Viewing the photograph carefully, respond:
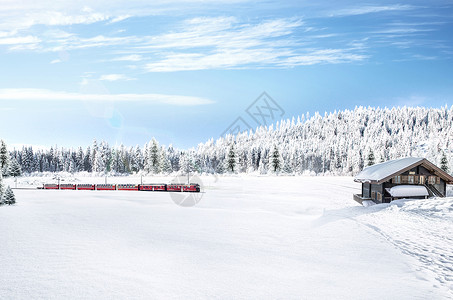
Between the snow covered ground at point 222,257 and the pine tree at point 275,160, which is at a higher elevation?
the pine tree at point 275,160

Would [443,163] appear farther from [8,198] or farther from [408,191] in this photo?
[8,198]

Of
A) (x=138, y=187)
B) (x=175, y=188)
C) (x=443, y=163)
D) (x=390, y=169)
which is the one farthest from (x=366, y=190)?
(x=443, y=163)

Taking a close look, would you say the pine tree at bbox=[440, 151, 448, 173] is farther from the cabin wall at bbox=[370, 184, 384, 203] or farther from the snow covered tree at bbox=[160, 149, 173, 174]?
the snow covered tree at bbox=[160, 149, 173, 174]

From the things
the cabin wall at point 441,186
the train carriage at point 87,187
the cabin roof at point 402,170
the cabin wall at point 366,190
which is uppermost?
the cabin roof at point 402,170

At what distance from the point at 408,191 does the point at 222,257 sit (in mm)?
22352

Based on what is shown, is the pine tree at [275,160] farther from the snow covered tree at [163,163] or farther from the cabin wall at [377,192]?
the cabin wall at [377,192]

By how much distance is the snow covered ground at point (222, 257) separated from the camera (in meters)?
8.98

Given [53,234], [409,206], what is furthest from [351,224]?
[53,234]

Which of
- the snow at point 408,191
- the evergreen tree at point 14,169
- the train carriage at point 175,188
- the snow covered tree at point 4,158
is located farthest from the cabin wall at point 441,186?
the evergreen tree at point 14,169

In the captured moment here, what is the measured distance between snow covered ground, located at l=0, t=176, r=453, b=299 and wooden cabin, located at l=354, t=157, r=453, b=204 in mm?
6325

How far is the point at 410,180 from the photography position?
28.5 meters

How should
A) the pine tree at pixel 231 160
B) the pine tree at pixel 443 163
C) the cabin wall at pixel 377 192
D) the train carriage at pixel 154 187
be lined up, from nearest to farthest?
the cabin wall at pixel 377 192 → the train carriage at pixel 154 187 → the pine tree at pixel 443 163 → the pine tree at pixel 231 160

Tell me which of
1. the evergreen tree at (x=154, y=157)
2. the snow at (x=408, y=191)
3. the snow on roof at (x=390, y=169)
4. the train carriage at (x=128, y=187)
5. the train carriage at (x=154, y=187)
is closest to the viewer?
the snow at (x=408, y=191)

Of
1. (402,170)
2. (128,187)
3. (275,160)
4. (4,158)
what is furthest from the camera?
(275,160)
